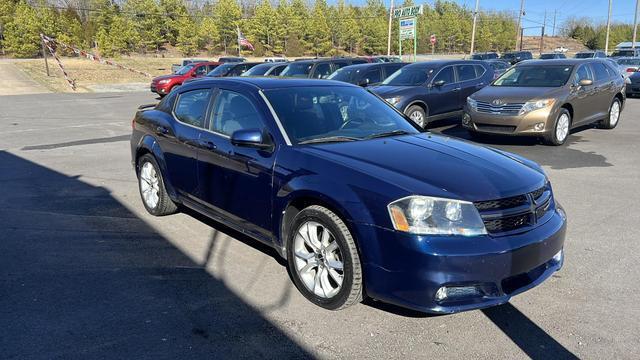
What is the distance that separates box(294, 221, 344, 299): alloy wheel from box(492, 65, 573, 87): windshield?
8.39 meters

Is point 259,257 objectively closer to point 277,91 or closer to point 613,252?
point 277,91

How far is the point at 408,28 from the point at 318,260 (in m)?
31.0

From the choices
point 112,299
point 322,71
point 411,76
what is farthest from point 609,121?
point 112,299

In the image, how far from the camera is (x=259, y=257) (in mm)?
4633

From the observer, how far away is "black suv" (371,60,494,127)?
11384 mm

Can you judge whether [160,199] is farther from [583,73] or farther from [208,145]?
[583,73]

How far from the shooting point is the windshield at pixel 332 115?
4.18 m

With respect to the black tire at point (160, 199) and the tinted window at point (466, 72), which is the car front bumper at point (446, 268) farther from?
the tinted window at point (466, 72)

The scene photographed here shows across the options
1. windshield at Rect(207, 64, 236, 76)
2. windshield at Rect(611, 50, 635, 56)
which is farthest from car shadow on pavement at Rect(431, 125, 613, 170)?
windshield at Rect(611, 50, 635, 56)

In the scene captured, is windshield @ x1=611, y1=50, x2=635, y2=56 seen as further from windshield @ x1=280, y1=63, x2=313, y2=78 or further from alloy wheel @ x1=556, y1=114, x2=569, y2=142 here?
alloy wheel @ x1=556, y1=114, x2=569, y2=142

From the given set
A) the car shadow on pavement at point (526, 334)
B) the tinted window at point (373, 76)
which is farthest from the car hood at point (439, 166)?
the tinted window at point (373, 76)

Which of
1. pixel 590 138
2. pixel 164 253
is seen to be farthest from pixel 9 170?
pixel 590 138

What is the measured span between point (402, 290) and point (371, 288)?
23 cm

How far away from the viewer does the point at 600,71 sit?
37.3ft
